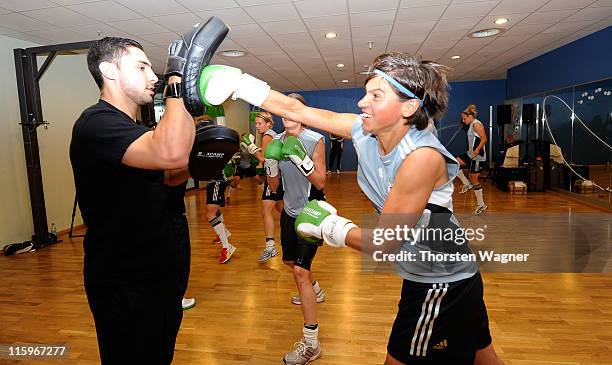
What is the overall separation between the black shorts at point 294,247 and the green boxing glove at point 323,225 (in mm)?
840

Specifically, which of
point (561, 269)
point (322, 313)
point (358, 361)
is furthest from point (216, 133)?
point (561, 269)

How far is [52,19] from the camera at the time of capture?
4137 mm

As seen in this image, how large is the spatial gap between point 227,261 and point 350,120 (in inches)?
103

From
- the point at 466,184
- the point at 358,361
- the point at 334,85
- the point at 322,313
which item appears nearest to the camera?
the point at 358,361

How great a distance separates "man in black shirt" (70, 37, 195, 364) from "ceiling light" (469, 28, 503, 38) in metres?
5.29

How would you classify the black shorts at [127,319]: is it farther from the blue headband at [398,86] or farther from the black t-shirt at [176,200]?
the blue headband at [398,86]

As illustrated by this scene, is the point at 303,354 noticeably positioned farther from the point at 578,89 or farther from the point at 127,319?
the point at 578,89

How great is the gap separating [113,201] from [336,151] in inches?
425

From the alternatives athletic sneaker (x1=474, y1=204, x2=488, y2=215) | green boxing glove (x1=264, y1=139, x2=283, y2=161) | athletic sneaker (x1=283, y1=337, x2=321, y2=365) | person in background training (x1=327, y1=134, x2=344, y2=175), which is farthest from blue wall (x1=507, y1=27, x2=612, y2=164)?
athletic sneaker (x1=283, y1=337, x2=321, y2=365)

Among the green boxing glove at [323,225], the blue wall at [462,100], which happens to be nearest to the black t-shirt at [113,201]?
the green boxing glove at [323,225]

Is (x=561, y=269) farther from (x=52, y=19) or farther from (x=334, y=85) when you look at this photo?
(x=334, y=85)

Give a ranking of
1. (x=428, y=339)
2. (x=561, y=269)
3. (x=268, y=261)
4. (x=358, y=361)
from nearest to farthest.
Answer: (x=428, y=339), (x=358, y=361), (x=561, y=269), (x=268, y=261)

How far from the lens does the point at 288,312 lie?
9.04 ft

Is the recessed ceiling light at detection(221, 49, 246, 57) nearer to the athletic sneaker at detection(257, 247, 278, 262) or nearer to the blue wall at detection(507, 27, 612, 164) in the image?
the athletic sneaker at detection(257, 247, 278, 262)
